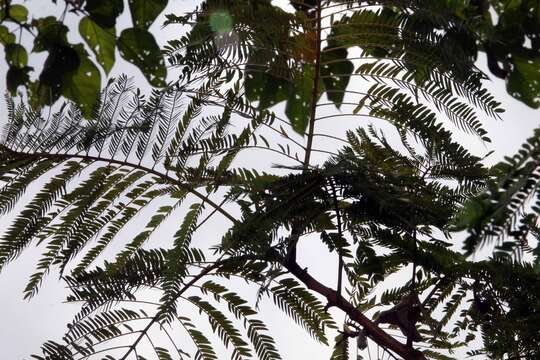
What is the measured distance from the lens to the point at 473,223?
92 centimetres

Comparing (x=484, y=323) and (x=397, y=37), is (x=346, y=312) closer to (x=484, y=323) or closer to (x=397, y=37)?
(x=484, y=323)

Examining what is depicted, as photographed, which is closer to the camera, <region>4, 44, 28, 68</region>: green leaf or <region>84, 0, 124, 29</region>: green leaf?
<region>84, 0, 124, 29</region>: green leaf

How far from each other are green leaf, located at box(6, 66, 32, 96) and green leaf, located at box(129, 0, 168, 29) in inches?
19.3

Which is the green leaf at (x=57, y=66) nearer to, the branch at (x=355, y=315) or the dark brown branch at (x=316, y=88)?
the dark brown branch at (x=316, y=88)

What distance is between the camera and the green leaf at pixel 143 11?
237cm

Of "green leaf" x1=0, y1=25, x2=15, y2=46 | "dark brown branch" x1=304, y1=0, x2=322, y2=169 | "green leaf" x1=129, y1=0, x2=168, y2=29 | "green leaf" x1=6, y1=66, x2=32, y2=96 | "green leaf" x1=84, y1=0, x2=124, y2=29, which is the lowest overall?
"dark brown branch" x1=304, y1=0, x2=322, y2=169

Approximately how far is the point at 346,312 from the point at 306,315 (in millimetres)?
176

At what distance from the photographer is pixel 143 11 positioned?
2373mm

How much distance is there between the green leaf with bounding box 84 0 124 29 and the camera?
7.62 feet

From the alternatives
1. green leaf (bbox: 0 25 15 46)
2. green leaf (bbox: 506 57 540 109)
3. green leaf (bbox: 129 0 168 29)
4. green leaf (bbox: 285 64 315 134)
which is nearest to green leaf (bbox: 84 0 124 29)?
green leaf (bbox: 129 0 168 29)

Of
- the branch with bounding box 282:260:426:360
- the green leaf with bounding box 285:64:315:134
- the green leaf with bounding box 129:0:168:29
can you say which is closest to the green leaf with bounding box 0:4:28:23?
the green leaf with bounding box 129:0:168:29

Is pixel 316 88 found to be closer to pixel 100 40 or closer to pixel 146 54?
pixel 146 54

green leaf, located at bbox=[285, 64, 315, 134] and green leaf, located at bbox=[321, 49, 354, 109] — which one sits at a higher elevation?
green leaf, located at bbox=[321, 49, 354, 109]

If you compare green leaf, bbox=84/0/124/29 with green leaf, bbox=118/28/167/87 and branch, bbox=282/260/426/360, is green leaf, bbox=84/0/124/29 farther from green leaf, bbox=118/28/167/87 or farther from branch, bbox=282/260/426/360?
branch, bbox=282/260/426/360
